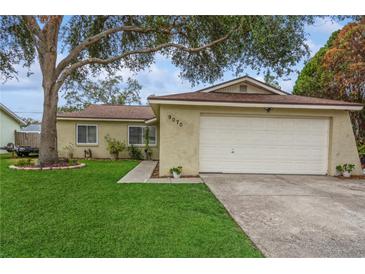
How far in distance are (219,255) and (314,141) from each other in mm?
8103

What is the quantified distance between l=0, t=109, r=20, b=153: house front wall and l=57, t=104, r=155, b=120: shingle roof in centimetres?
657

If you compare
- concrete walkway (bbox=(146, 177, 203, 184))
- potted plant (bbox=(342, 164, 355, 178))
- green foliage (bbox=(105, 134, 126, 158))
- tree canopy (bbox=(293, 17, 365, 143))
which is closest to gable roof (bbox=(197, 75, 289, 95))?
potted plant (bbox=(342, 164, 355, 178))

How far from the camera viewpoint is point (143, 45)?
13305mm

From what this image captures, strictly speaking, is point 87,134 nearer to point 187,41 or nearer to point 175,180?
point 187,41

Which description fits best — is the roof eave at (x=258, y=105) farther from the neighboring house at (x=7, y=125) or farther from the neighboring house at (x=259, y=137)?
the neighboring house at (x=7, y=125)

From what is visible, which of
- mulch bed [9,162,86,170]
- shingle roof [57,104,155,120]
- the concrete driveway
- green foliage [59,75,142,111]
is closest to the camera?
the concrete driveway

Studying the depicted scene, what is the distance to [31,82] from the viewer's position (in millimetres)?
14719

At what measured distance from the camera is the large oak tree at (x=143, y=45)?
9.62m

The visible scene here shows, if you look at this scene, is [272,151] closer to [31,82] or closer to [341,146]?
[341,146]

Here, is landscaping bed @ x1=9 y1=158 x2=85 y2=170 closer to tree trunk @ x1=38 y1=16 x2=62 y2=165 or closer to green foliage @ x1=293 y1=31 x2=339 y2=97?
tree trunk @ x1=38 y1=16 x2=62 y2=165

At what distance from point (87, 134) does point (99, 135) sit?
78 cm

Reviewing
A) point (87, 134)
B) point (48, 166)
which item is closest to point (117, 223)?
point (48, 166)

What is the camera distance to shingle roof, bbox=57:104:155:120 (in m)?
16.7
